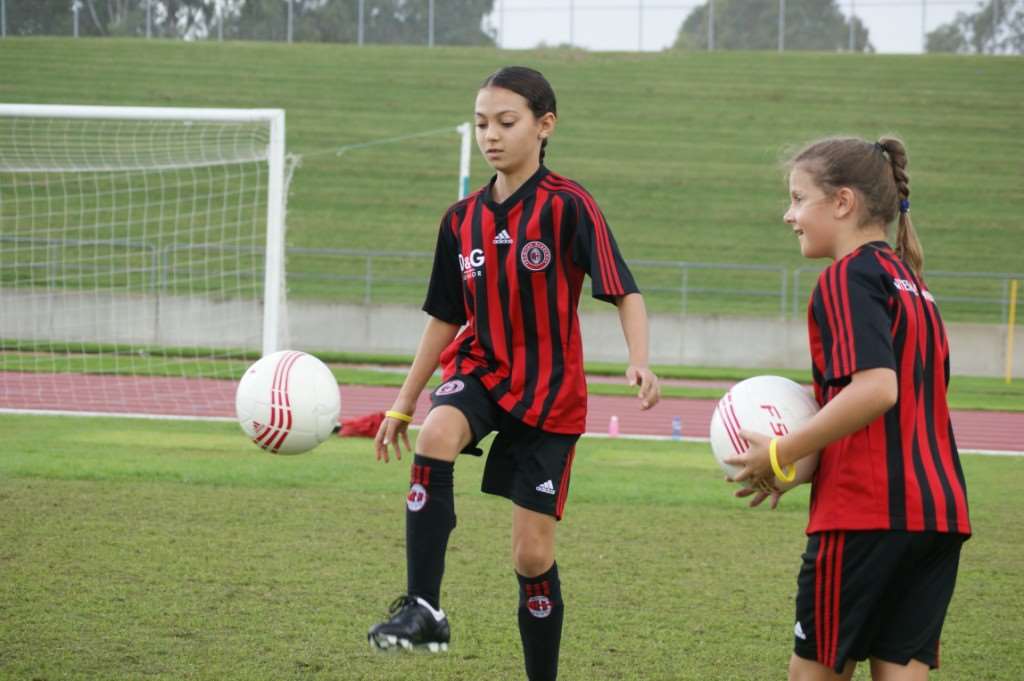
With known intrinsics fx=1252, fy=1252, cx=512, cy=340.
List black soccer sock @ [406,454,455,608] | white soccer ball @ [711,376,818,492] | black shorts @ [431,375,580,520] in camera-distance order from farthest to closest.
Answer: black shorts @ [431,375,580,520], black soccer sock @ [406,454,455,608], white soccer ball @ [711,376,818,492]

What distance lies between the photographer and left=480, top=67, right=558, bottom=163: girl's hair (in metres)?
4.18

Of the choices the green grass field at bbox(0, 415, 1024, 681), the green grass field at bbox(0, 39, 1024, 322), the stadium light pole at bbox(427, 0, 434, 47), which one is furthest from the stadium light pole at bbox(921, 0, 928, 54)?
the green grass field at bbox(0, 415, 1024, 681)

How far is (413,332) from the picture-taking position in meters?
22.3

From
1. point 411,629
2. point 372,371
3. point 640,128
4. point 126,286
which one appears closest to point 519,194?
point 411,629

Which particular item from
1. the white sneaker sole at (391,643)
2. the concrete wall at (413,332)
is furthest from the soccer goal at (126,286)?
the white sneaker sole at (391,643)

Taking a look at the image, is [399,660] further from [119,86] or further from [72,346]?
[119,86]

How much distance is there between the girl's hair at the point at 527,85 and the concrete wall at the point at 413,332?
56.2ft

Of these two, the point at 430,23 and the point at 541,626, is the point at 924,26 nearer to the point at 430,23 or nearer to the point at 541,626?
the point at 430,23

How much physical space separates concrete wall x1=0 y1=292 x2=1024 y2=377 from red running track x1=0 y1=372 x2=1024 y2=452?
442 centimetres

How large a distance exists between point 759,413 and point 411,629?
123 centimetres

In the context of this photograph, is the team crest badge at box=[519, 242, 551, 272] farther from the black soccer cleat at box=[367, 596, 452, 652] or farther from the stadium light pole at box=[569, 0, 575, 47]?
the stadium light pole at box=[569, 0, 575, 47]

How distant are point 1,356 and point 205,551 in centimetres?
1279

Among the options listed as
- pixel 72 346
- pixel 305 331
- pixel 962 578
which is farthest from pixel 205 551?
pixel 305 331

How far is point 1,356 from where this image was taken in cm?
1767
